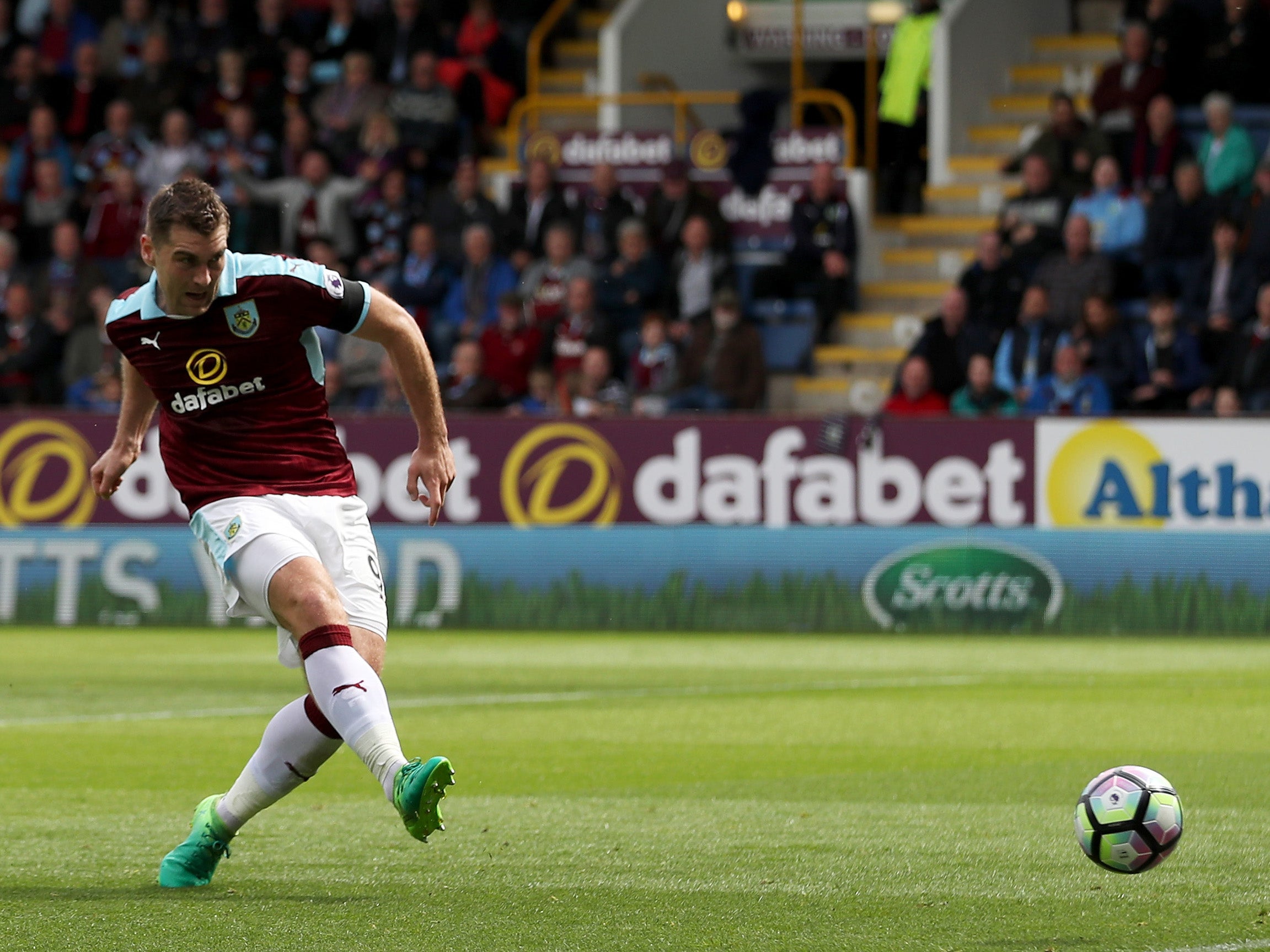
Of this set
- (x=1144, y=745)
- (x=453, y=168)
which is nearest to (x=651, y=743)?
(x=1144, y=745)

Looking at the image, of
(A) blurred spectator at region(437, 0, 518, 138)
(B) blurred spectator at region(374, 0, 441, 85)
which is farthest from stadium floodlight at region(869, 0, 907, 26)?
(B) blurred spectator at region(374, 0, 441, 85)

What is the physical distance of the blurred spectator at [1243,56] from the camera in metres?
19.2

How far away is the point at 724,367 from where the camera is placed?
1828 cm

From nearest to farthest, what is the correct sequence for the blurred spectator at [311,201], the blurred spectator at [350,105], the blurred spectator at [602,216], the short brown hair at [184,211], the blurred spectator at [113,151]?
the short brown hair at [184,211] < the blurred spectator at [602,216] < the blurred spectator at [311,201] < the blurred spectator at [113,151] < the blurred spectator at [350,105]

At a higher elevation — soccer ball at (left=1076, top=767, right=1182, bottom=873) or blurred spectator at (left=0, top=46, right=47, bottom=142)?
blurred spectator at (left=0, top=46, right=47, bottom=142)

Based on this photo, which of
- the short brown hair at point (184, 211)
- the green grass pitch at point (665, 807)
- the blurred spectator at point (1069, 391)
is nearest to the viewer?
the green grass pitch at point (665, 807)

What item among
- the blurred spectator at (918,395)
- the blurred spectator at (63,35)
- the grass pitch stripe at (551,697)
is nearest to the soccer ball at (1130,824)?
the grass pitch stripe at (551,697)

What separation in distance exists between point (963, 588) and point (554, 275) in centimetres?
589

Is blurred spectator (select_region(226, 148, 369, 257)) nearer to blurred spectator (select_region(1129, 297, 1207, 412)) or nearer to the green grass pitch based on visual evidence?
blurred spectator (select_region(1129, 297, 1207, 412))

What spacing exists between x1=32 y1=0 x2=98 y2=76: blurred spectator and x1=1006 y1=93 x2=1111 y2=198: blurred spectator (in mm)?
11267

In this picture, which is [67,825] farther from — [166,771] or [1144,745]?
[1144,745]

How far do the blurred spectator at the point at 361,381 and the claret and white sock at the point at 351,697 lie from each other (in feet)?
44.2

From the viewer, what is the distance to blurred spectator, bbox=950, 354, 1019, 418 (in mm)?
16953

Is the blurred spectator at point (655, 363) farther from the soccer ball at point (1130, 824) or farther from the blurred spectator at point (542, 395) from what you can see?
the soccer ball at point (1130, 824)
